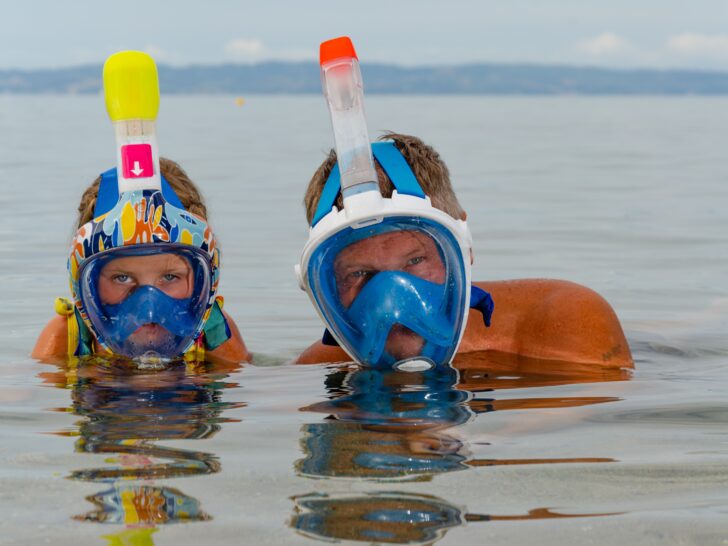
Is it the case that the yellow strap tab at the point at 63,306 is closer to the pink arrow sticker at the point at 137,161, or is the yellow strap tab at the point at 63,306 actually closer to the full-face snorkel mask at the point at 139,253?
the full-face snorkel mask at the point at 139,253

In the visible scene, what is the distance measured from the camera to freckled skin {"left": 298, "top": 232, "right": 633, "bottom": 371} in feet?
14.3

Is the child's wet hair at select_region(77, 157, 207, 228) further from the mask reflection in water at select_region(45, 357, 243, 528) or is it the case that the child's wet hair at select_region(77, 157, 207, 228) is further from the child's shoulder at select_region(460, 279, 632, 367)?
the child's shoulder at select_region(460, 279, 632, 367)

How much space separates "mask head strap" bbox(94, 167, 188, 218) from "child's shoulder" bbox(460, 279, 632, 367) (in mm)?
1362

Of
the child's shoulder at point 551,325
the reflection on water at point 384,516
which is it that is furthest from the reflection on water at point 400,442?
the child's shoulder at point 551,325

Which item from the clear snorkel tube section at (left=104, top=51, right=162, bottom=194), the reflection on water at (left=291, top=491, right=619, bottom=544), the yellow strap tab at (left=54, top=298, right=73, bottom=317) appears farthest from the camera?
the yellow strap tab at (left=54, top=298, right=73, bottom=317)

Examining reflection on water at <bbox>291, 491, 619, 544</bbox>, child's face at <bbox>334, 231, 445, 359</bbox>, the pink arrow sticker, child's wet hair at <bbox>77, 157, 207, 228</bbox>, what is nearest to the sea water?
reflection on water at <bbox>291, 491, 619, 544</bbox>

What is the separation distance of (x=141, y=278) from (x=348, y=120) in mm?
1083

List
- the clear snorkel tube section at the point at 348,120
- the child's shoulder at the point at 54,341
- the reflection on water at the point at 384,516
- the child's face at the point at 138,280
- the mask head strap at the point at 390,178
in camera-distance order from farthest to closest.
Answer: the child's shoulder at the point at 54,341 → the child's face at the point at 138,280 → the mask head strap at the point at 390,178 → the clear snorkel tube section at the point at 348,120 → the reflection on water at the point at 384,516

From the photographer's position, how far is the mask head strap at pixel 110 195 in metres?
4.71

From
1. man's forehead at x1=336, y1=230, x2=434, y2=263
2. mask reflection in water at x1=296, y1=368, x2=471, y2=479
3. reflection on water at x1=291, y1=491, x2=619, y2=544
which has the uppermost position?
man's forehead at x1=336, y1=230, x2=434, y2=263

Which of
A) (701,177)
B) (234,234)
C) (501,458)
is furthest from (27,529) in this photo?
(701,177)

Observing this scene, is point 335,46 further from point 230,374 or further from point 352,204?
point 230,374

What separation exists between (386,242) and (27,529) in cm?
211

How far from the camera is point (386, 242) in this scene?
434cm
